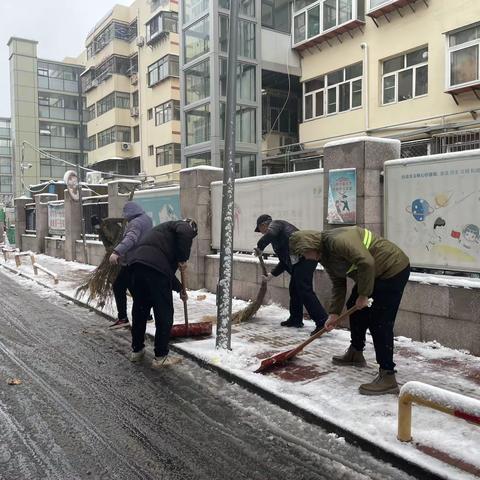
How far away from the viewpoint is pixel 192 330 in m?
6.50

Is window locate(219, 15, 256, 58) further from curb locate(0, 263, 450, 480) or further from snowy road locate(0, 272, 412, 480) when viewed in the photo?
snowy road locate(0, 272, 412, 480)

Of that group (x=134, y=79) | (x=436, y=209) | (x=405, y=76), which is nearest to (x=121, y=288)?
(x=436, y=209)

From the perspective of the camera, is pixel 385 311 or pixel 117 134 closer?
pixel 385 311

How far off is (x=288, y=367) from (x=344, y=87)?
1651 centimetres

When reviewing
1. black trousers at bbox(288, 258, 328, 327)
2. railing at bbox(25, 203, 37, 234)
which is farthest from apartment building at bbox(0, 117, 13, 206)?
black trousers at bbox(288, 258, 328, 327)

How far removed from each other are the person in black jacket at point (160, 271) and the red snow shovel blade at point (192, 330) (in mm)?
770

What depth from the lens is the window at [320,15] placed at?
1855cm

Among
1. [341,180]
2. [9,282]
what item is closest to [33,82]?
[9,282]

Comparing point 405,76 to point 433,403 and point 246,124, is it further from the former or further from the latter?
point 433,403

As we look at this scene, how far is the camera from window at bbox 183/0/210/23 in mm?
20934

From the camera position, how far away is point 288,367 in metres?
5.16

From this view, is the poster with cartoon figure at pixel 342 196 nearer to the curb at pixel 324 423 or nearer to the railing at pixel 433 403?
the curb at pixel 324 423

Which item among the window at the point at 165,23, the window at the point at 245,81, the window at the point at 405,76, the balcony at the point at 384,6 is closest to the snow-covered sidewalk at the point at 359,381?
the window at the point at 405,76

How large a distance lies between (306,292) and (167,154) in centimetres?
2600
